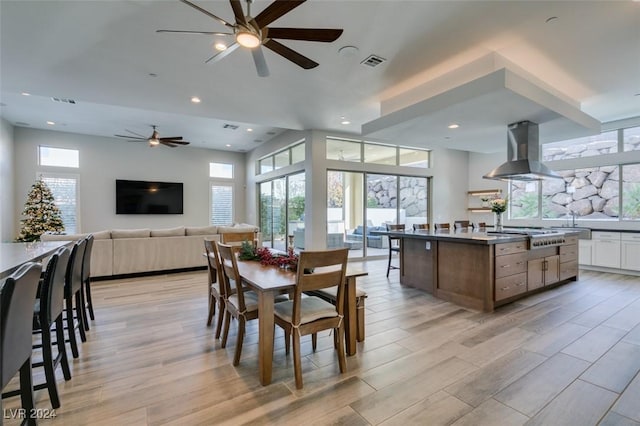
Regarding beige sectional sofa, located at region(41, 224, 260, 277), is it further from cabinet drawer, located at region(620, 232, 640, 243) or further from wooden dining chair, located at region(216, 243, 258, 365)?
cabinet drawer, located at region(620, 232, 640, 243)

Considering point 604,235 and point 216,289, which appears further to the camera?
point 604,235

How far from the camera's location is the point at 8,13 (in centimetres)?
270

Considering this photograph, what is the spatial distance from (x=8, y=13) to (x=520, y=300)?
6.62 m

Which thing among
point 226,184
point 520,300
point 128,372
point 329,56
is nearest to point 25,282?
point 128,372

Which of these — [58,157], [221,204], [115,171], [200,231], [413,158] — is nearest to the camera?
[200,231]

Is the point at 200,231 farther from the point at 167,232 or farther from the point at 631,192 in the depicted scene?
the point at 631,192

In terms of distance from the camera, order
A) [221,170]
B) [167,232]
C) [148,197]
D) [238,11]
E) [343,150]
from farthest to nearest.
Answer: [221,170] → [148,197] → [343,150] → [167,232] → [238,11]

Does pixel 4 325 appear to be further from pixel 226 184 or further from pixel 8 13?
pixel 226 184

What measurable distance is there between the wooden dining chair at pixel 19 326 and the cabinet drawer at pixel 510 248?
4.35m

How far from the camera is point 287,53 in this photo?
2.71 m

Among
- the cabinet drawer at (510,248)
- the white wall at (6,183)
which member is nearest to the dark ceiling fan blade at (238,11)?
the cabinet drawer at (510,248)

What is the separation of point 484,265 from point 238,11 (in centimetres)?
374

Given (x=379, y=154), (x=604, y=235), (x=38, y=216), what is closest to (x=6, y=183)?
(x=38, y=216)

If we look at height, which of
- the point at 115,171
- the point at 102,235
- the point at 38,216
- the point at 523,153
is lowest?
the point at 102,235
